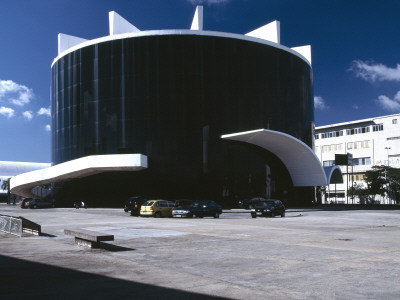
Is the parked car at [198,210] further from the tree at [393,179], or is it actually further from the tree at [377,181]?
the tree at [393,179]

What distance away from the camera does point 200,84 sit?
2165 inches

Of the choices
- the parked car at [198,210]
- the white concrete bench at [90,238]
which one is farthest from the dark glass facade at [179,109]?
the white concrete bench at [90,238]

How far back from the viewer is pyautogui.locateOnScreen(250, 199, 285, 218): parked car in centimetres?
3159

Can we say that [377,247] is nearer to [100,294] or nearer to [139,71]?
[100,294]

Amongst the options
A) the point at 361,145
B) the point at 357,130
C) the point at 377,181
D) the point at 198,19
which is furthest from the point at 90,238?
the point at 357,130

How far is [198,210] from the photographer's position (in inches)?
1234

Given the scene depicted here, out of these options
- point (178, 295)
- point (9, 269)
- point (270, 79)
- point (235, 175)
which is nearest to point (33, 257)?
point (9, 269)

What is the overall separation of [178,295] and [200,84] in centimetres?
4989

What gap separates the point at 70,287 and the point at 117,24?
56238mm

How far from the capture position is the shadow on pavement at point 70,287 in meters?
6.27

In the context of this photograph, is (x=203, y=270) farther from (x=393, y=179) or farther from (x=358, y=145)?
(x=358, y=145)

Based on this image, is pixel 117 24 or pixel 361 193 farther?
pixel 361 193

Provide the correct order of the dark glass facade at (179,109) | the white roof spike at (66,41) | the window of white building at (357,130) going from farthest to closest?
the window of white building at (357,130), the white roof spike at (66,41), the dark glass facade at (179,109)

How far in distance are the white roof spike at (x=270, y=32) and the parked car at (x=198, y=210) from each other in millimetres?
37363
